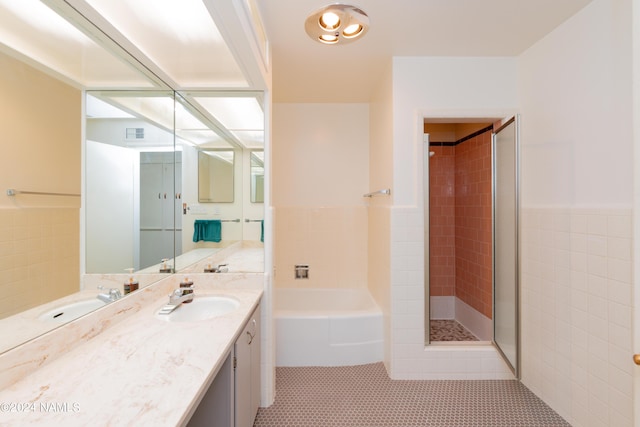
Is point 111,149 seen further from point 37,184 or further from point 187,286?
point 187,286

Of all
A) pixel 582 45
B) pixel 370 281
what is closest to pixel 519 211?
pixel 582 45

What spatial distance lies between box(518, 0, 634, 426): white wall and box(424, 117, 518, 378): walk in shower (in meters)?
0.12

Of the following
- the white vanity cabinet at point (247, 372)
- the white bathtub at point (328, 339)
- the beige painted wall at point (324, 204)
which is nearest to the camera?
the white vanity cabinet at point (247, 372)

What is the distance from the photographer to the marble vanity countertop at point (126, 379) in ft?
2.41

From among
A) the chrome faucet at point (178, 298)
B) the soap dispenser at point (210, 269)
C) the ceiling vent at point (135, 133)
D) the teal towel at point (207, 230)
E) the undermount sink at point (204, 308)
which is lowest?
the undermount sink at point (204, 308)

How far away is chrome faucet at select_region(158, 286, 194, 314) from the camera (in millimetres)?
1493

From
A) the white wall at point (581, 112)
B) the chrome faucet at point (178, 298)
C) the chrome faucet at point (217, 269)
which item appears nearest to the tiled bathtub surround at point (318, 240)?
the chrome faucet at point (217, 269)

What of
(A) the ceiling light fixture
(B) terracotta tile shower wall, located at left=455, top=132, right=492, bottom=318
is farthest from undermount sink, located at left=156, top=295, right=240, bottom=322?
(B) terracotta tile shower wall, located at left=455, top=132, right=492, bottom=318

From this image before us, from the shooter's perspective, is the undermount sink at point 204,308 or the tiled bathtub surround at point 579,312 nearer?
the tiled bathtub surround at point 579,312

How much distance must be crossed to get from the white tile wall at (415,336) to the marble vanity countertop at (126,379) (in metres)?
1.37

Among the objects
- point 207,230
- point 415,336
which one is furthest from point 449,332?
point 207,230

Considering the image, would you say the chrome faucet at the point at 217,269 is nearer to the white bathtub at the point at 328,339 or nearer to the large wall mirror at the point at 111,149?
the large wall mirror at the point at 111,149

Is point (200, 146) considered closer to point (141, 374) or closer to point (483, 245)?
point (141, 374)

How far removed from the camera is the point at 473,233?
301 centimetres
